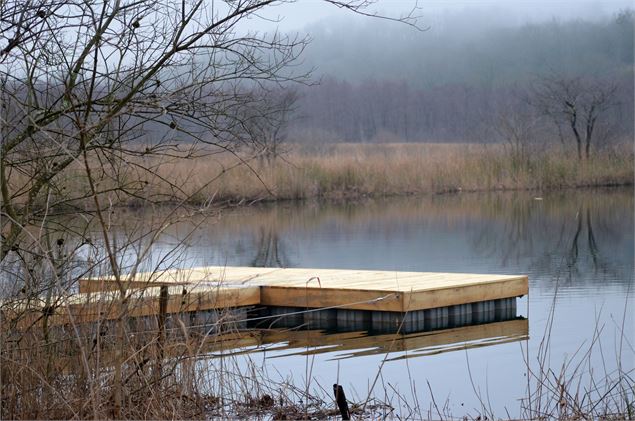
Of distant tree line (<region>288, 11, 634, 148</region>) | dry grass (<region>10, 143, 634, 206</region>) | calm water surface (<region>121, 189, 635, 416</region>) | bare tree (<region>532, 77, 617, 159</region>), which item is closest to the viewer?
calm water surface (<region>121, 189, 635, 416</region>)

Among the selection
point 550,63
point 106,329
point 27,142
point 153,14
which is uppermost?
point 550,63

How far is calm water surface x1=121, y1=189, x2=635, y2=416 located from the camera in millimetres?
6480

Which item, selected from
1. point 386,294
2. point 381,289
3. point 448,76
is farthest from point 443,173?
point 448,76

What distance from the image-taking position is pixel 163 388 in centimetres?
429

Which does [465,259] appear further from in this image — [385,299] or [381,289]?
[385,299]

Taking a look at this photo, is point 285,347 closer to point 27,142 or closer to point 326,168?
point 27,142

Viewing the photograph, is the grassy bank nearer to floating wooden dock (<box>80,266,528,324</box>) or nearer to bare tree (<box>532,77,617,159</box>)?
bare tree (<box>532,77,617,159</box>)

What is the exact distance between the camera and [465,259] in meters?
13.5

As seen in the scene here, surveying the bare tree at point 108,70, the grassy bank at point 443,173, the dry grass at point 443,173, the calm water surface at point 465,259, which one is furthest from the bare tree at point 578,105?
the bare tree at point 108,70

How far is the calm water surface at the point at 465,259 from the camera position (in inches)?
255

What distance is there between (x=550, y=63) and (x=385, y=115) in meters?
17.0

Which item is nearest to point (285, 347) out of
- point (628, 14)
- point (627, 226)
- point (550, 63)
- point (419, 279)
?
point (419, 279)

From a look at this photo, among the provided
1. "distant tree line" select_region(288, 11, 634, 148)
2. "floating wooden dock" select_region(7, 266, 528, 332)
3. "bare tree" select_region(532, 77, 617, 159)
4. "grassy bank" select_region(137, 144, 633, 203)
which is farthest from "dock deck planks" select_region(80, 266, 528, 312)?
"distant tree line" select_region(288, 11, 634, 148)

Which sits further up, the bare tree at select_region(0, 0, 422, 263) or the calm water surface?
the bare tree at select_region(0, 0, 422, 263)
